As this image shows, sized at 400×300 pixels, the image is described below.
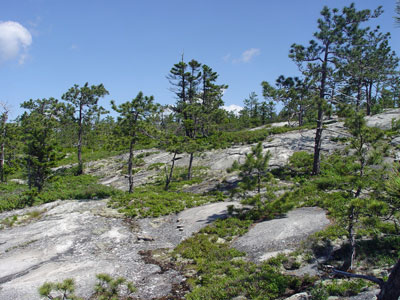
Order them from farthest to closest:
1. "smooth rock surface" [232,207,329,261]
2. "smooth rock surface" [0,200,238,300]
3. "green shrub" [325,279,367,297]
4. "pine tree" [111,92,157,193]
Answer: "pine tree" [111,92,157,193] < "smooth rock surface" [232,207,329,261] < "smooth rock surface" [0,200,238,300] < "green shrub" [325,279,367,297]

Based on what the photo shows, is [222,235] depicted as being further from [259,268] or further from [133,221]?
[133,221]

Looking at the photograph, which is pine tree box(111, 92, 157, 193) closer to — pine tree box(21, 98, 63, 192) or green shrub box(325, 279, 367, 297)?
pine tree box(21, 98, 63, 192)

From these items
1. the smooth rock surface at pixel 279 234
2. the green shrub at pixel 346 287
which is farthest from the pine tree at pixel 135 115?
the green shrub at pixel 346 287

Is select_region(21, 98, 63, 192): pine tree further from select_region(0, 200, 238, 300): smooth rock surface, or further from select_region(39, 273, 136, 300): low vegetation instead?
select_region(39, 273, 136, 300): low vegetation

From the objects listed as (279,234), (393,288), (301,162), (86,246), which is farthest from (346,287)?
(301,162)

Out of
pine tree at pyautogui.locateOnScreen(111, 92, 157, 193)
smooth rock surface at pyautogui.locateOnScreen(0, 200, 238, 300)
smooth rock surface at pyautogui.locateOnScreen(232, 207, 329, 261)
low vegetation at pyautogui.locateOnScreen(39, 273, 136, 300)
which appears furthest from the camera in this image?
pine tree at pyautogui.locateOnScreen(111, 92, 157, 193)

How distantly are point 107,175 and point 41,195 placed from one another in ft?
37.5

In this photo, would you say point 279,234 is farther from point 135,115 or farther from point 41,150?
point 41,150

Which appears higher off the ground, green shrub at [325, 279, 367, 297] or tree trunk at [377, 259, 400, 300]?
tree trunk at [377, 259, 400, 300]

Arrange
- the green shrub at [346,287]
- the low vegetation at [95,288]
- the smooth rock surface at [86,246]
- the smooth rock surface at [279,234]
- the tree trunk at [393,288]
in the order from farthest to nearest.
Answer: the smooth rock surface at [279,234] → the smooth rock surface at [86,246] → the green shrub at [346,287] → the low vegetation at [95,288] → the tree trunk at [393,288]

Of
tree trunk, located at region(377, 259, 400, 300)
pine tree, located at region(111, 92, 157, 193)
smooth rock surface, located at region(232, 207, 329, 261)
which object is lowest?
smooth rock surface, located at region(232, 207, 329, 261)

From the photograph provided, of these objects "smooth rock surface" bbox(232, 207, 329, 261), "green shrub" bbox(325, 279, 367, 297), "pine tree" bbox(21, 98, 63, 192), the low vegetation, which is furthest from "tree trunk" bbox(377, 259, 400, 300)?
"pine tree" bbox(21, 98, 63, 192)

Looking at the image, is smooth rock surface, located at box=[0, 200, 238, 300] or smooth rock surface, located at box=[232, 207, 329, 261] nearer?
smooth rock surface, located at box=[0, 200, 238, 300]

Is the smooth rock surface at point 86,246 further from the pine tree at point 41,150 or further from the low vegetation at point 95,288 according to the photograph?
the pine tree at point 41,150
